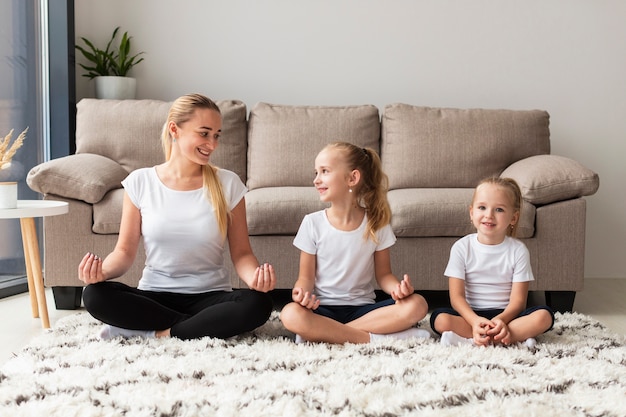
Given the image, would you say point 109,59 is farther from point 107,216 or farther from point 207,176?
point 207,176

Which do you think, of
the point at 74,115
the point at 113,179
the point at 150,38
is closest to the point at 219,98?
the point at 150,38

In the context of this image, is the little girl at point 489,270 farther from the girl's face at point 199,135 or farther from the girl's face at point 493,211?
the girl's face at point 199,135

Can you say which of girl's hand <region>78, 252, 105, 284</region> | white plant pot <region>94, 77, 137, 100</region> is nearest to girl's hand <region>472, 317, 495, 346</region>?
girl's hand <region>78, 252, 105, 284</region>

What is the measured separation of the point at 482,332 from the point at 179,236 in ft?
3.21

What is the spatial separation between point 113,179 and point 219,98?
1.14m

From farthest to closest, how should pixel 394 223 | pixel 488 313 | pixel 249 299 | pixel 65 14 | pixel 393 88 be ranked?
Answer: pixel 393 88 → pixel 65 14 → pixel 394 223 → pixel 488 313 → pixel 249 299

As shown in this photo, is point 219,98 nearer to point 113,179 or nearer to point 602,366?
point 113,179

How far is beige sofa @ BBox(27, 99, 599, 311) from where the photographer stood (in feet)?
9.91

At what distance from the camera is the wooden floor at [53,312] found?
101 inches

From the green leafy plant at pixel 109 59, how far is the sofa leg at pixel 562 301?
2.40 m

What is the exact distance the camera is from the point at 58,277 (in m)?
3.04

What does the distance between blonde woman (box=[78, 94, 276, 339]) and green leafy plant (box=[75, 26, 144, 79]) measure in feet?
5.54

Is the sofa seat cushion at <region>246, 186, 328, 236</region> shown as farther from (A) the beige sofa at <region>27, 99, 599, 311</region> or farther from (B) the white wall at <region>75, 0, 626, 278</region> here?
(B) the white wall at <region>75, 0, 626, 278</region>

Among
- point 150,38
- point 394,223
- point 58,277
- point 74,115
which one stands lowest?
point 58,277
